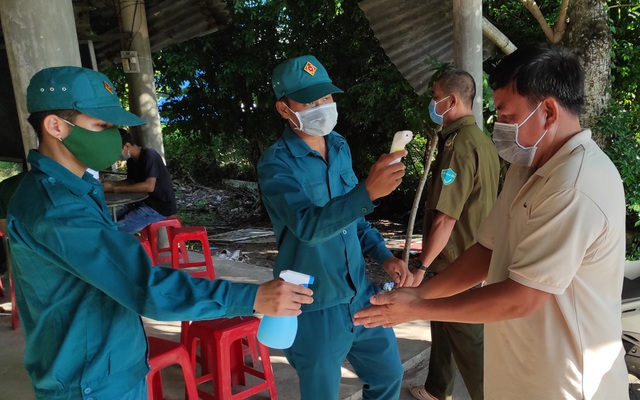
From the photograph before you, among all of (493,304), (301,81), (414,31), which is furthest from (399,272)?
(414,31)

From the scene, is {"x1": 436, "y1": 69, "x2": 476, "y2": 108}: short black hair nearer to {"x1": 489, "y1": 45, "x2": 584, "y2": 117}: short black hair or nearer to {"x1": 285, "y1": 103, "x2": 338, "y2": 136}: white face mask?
{"x1": 285, "y1": 103, "x2": 338, "y2": 136}: white face mask

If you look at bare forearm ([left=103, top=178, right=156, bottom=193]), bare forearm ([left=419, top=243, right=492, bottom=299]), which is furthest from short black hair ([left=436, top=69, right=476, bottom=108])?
bare forearm ([left=103, top=178, right=156, bottom=193])

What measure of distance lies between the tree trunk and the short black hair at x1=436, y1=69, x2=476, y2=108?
3470 mm

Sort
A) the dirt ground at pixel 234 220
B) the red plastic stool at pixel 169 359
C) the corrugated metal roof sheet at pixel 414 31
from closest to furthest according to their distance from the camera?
the red plastic stool at pixel 169 359
the corrugated metal roof sheet at pixel 414 31
the dirt ground at pixel 234 220

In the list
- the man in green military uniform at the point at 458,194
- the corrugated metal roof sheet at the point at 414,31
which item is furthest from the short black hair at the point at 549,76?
the corrugated metal roof sheet at the point at 414,31

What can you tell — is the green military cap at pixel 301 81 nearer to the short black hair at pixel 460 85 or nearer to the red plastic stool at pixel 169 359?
the short black hair at pixel 460 85

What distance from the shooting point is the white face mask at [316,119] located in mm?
2123

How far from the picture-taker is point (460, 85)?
9.36 feet

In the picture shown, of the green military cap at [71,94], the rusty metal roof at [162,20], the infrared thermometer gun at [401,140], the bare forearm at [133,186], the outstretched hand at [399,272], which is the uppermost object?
the rusty metal roof at [162,20]

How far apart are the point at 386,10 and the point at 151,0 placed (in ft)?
10.7

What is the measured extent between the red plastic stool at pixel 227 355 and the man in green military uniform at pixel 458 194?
103cm

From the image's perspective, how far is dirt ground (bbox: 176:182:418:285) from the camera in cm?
733

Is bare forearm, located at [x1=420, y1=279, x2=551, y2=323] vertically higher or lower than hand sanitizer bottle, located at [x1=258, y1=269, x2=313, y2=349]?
higher

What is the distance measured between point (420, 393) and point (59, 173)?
252cm
